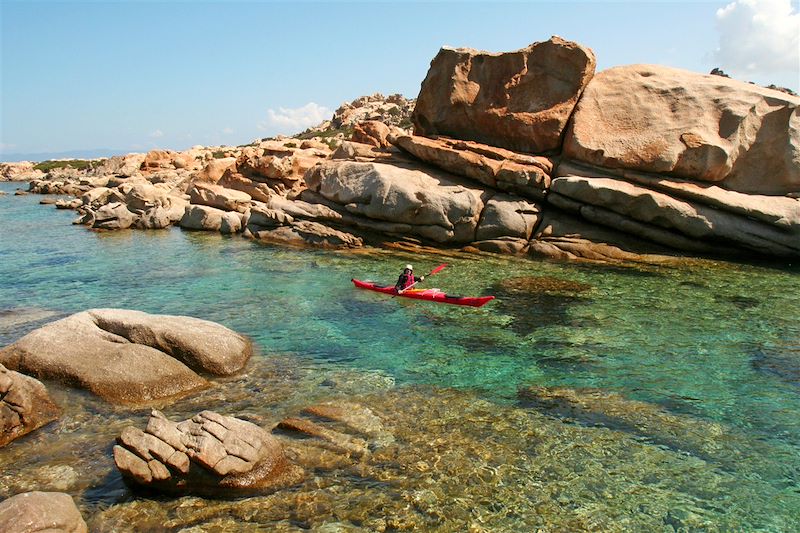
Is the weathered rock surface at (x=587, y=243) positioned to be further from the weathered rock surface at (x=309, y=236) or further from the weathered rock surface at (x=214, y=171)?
the weathered rock surface at (x=214, y=171)

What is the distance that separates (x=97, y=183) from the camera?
67938mm

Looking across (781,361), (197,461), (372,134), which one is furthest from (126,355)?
(372,134)

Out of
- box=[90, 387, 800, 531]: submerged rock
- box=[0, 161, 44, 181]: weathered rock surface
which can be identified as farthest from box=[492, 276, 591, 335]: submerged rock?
box=[0, 161, 44, 181]: weathered rock surface

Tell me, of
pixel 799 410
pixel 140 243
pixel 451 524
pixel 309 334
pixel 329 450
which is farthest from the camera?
pixel 140 243

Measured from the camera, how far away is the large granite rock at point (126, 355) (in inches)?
522

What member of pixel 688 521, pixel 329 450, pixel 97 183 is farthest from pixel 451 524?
pixel 97 183

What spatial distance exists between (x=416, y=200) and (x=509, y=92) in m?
8.74

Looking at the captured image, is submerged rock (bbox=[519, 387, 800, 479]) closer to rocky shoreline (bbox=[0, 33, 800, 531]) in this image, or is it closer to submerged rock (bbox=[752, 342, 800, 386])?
rocky shoreline (bbox=[0, 33, 800, 531])

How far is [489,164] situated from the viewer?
30.6 m

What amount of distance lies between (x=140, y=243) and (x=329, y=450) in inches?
1142

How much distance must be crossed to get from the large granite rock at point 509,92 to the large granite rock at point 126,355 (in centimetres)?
2243

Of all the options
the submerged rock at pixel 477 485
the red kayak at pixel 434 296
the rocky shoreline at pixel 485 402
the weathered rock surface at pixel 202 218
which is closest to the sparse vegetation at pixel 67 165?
the weathered rock surface at pixel 202 218

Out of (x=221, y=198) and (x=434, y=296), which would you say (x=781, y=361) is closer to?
(x=434, y=296)

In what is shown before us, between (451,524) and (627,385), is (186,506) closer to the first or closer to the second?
(451,524)
